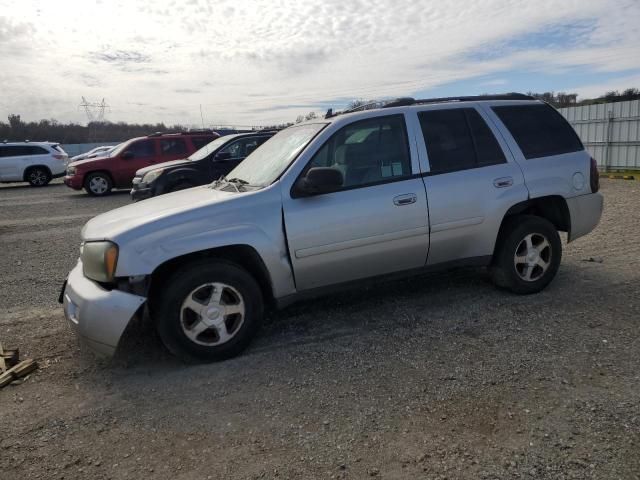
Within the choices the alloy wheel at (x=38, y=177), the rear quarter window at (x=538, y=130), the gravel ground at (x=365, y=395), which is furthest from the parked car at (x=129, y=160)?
the rear quarter window at (x=538, y=130)

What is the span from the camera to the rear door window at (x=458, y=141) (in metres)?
4.58

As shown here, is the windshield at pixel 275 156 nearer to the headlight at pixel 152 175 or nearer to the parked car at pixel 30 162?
the headlight at pixel 152 175

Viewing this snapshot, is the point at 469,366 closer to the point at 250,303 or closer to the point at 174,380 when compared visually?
the point at 250,303

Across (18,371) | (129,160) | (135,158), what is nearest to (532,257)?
(18,371)

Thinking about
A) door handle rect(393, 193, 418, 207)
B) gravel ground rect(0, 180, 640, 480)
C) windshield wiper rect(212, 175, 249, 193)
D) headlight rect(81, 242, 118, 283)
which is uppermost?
windshield wiper rect(212, 175, 249, 193)

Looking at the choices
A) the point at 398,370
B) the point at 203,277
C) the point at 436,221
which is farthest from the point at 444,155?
the point at 203,277

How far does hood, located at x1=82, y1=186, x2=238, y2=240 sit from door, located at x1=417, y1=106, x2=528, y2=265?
68.2 inches

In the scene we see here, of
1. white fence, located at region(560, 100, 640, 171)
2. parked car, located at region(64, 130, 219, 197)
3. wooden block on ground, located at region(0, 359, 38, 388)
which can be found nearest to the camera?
wooden block on ground, located at region(0, 359, 38, 388)

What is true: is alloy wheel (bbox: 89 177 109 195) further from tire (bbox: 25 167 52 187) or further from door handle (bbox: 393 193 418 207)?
door handle (bbox: 393 193 418 207)

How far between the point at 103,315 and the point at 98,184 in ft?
45.7

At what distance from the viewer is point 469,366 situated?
3.63 meters

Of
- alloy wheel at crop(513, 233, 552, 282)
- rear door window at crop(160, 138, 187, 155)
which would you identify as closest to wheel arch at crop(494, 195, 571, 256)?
alloy wheel at crop(513, 233, 552, 282)

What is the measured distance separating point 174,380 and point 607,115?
1840cm

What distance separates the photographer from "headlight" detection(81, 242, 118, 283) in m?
3.64
